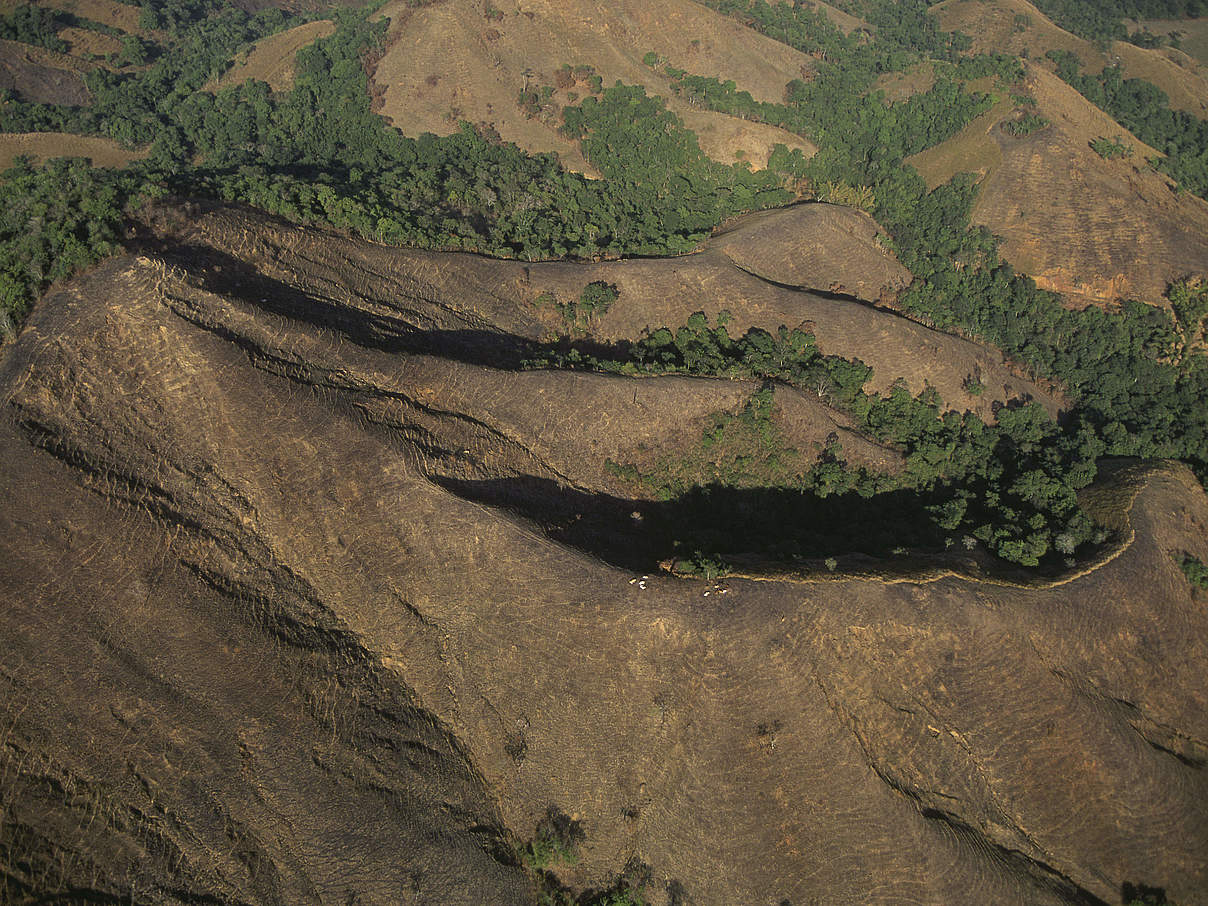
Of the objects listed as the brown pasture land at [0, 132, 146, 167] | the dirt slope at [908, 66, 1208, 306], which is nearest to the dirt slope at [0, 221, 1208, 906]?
the dirt slope at [908, 66, 1208, 306]

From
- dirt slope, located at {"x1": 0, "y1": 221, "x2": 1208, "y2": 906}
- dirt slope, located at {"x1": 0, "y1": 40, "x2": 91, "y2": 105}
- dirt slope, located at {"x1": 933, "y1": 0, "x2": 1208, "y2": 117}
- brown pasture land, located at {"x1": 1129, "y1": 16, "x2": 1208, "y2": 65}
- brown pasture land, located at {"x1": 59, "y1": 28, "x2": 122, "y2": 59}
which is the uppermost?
brown pasture land, located at {"x1": 1129, "y1": 16, "x2": 1208, "y2": 65}

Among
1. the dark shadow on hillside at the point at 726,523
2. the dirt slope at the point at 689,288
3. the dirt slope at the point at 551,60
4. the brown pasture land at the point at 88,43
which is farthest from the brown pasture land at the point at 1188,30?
the brown pasture land at the point at 88,43

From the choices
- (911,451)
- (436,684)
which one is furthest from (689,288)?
(436,684)

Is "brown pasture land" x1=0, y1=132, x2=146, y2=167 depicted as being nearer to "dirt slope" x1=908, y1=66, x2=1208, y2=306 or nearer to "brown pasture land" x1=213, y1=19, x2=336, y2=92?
"brown pasture land" x1=213, y1=19, x2=336, y2=92

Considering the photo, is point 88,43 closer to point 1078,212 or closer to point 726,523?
point 726,523

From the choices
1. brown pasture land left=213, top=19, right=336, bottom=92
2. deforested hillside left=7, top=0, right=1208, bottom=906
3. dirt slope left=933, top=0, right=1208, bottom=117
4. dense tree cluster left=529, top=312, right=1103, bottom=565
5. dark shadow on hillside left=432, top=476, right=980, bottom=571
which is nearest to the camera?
deforested hillside left=7, top=0, right=1208, bottom=906

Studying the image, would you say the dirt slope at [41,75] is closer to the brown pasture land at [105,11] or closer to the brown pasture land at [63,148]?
the brown pasture land at [63,148]

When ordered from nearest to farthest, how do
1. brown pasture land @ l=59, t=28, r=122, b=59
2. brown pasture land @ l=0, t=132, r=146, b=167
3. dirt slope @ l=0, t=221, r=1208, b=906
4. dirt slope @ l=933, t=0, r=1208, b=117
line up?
dirt slope @ l=0, t=221, r=1208, b=906
brown pasture land @ l=0, t=132, r=146, b=167
brown pasture land @ l=59, t=28, r=122, b=59
dirt slope @ l=933, t=0, r=1208, b=117

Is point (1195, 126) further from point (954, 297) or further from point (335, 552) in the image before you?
point (335, 552)
